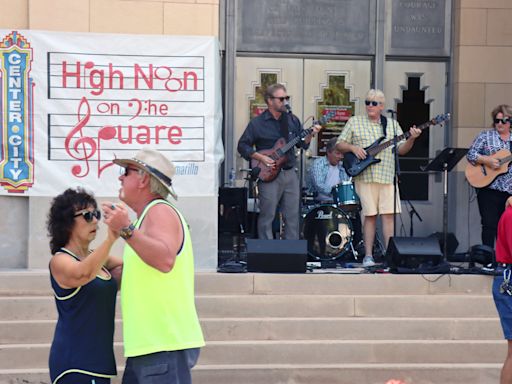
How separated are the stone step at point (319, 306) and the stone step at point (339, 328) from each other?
0.13 meters

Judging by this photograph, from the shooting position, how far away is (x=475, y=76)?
1227 centimetres

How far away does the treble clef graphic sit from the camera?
988cm

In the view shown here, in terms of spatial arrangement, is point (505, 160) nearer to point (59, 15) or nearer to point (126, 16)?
point (126, 16)

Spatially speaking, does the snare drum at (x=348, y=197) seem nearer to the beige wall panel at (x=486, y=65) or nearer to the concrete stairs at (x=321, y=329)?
the concrete stairs at (x=321, y=329)

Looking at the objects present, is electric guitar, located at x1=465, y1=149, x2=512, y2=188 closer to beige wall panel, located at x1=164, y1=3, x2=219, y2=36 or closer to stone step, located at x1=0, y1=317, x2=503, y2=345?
stone step, located at x1=0, y1=317, x2=503, y2=345

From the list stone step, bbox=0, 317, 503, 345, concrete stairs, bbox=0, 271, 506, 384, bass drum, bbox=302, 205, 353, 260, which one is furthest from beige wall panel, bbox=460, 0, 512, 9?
stone step, bbox=0, 317, 503, 345

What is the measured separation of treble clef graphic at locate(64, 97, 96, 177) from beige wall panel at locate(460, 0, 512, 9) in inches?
205

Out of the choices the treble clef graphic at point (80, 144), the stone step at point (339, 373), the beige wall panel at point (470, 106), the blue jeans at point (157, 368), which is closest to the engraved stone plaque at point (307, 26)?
the beige wall panel at point (470, 106)

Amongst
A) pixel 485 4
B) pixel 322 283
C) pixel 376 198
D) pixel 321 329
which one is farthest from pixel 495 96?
pixel 321 329

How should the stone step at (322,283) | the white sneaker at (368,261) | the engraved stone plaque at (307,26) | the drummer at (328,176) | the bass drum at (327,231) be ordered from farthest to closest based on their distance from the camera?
the engraved stone plaque at (307,26)
the drummer at (328,176)
the bass drum at (327,231)
the white sneaker at (368,261)
the stone step at (322,283)

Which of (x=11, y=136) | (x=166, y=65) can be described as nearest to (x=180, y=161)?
(x=166, y=65)

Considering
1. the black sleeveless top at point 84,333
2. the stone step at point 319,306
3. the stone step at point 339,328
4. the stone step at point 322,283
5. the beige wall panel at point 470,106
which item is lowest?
the stone step at point 339,328

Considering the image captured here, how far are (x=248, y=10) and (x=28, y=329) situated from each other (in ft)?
18.1

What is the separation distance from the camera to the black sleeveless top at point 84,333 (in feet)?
15.6
